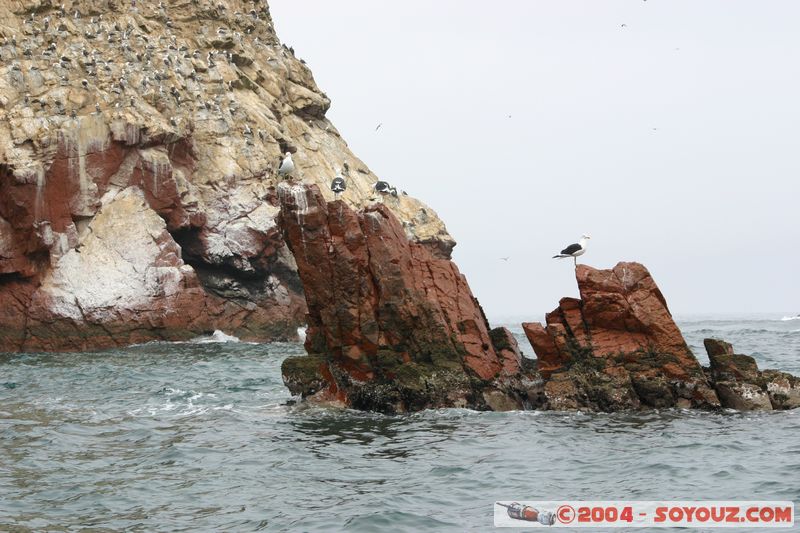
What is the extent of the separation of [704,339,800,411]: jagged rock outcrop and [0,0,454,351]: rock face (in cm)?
2284

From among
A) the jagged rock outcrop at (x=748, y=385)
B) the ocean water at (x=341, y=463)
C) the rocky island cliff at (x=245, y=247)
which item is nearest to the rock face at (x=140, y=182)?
the rocky island cliff at (x=245, y=247)

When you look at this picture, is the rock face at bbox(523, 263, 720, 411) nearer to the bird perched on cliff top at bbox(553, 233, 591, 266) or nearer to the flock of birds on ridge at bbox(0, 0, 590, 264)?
the bird perched on cliff top at bbox(553, 233, 591, 266)

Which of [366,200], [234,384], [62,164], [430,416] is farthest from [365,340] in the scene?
[366,200]

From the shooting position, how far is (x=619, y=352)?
65.5ft

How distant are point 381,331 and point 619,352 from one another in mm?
4915

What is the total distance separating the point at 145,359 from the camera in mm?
32219

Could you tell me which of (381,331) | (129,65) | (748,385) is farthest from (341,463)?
(129,65)

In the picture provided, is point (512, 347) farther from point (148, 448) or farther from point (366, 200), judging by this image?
point (366, 200)

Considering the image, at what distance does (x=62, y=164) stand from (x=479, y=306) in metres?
21.3

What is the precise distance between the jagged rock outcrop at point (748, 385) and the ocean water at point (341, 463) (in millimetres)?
418

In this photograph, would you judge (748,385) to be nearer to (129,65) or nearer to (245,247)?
(245,247)

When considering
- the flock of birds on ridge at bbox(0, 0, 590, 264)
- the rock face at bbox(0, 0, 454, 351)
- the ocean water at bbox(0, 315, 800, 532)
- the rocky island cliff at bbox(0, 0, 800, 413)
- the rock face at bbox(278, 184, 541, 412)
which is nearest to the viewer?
the ocean water at bbox(0, 315, 800, 532)

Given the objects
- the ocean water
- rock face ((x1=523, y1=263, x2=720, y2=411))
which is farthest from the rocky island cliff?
the ocean water

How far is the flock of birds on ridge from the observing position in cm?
4156
